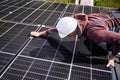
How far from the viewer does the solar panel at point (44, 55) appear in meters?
4.25

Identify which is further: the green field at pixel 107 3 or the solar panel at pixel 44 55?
the green field at pixel 107 3

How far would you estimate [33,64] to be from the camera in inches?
177

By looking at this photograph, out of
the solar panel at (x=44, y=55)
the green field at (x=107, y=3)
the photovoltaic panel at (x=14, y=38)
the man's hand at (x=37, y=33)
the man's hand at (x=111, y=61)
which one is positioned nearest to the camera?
the solar panel at (x=44, y=55)

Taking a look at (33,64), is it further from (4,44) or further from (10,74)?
(4,44)

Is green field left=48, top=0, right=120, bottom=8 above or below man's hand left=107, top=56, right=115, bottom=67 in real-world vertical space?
below

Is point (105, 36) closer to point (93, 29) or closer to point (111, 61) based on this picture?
point (93, 29)

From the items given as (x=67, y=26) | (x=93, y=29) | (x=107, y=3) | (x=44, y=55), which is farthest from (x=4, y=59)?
(x=107, y=3)

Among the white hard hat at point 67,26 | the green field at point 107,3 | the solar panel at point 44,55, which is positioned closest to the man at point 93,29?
the white hard hat at point 67,26

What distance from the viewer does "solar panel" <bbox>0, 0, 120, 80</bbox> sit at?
13.9 ft

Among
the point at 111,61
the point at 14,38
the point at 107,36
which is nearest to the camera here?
the point at 107,36

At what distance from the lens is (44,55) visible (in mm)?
4844

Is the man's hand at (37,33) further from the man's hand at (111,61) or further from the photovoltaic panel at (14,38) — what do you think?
the man's hand at (111,61)

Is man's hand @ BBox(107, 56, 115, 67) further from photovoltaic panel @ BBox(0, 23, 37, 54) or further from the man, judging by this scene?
photovoltaic panel @ BBox(0, 23, 37, 54)

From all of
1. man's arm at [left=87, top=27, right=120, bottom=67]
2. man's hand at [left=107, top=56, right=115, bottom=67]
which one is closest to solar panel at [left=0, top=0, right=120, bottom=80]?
man's hand at [left=107, top=56, right=115, bottom=67]
